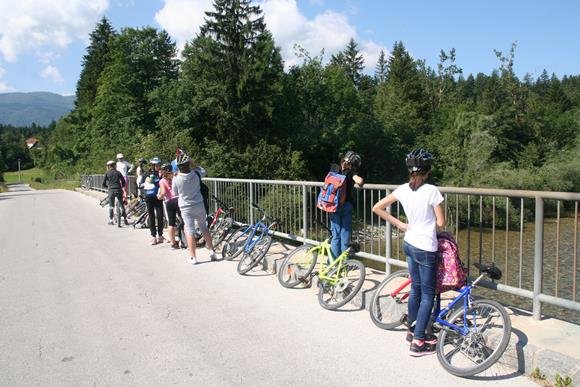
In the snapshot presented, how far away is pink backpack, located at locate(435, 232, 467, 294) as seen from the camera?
4.44 metres

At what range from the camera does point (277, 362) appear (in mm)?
4426

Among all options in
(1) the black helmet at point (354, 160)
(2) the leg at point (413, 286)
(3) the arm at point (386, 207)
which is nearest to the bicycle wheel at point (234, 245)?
(1) the black helmet at point (354, 160)

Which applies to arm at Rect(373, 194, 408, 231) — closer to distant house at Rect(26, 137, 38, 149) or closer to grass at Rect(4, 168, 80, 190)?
grass at Rect(4, 168, 80, 190)

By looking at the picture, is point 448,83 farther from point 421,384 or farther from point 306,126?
point 421,384

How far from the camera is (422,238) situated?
14.5 feet

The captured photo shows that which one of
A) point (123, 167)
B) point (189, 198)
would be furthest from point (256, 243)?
point (123, 167)

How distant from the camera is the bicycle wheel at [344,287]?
5.87 meters

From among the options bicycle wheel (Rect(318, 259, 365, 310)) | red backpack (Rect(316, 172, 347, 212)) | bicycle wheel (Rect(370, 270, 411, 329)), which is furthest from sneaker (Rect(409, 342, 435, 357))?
red backpack (Rect(316, 172, 347, 212))

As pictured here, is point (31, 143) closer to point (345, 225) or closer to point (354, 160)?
point (345, 225)

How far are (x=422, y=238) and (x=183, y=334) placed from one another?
2606 mm

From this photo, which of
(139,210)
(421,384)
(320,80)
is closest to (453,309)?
(421,384)

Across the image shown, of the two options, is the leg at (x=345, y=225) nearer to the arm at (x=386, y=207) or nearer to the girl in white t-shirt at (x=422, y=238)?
the arm at (x=386, y=207)

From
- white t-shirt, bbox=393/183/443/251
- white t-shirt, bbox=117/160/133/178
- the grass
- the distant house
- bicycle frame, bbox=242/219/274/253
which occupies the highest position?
the distant house

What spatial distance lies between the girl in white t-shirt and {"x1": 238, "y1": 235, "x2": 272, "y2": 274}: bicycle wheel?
144 inches
